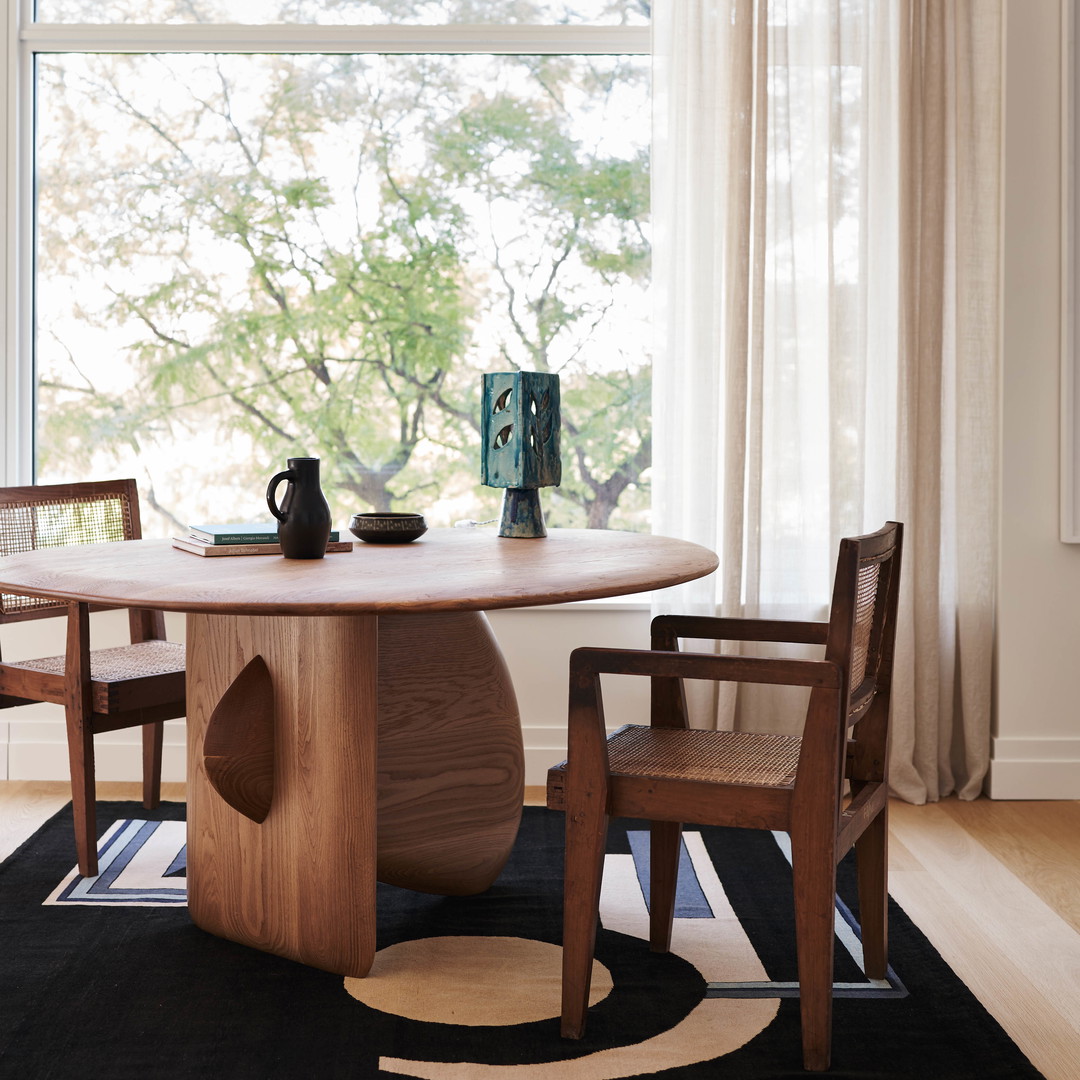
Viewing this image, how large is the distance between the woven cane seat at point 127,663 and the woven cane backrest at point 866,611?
147 centimetres

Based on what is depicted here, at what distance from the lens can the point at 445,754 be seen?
2.12m

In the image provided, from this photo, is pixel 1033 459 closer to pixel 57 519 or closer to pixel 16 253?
pixel 57 519

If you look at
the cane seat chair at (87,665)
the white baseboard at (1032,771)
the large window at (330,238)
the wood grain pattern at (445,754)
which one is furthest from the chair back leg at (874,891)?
the large window at (330,238)

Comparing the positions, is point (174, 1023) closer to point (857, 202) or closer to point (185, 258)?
point (185, 258)

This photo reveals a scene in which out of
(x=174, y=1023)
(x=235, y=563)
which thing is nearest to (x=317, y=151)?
(x=235, y=563)

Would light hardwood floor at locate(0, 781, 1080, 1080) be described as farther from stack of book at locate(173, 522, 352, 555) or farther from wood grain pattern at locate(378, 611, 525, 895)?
stack of book at locate(173, 522, 352, 555)

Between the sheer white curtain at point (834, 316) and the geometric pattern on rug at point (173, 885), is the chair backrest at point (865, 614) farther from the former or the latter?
the sheer white curtain at point (834, 316)

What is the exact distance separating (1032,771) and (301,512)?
2.18 m

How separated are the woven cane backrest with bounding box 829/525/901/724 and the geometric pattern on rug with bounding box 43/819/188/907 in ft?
4.70

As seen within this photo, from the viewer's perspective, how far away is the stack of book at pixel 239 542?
77.8 inches

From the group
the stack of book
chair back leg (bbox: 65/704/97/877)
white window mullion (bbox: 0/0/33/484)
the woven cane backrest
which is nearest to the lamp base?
the stack of book

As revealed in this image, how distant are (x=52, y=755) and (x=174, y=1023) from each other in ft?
5.20

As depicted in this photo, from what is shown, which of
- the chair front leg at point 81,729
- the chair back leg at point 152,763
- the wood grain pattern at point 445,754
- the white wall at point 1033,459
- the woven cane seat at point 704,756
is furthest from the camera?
the white wall at point 1033,459

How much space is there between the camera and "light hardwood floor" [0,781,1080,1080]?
72.8 inches
